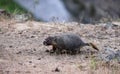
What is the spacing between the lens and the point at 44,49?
8.30m

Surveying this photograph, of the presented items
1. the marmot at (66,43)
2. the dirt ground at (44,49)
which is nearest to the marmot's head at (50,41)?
the marmot at (66,43)

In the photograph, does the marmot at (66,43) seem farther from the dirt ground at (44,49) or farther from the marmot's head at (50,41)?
the dirt ground at (44,49)

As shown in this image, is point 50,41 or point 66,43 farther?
point 50,41

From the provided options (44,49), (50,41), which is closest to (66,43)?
(50,41)

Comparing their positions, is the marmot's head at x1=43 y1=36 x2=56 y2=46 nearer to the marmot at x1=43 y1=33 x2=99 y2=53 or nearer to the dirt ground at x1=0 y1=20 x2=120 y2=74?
the marmot at x1=43 y1=33 x2=99 y2=53

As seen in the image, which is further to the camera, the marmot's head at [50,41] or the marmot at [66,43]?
the marmot's head at [50,41]

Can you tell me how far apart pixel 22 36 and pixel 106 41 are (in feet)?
5.12

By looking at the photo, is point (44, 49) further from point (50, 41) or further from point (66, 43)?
point (66, 43)

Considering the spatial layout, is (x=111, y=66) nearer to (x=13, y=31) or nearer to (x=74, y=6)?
(x=13, y=31)

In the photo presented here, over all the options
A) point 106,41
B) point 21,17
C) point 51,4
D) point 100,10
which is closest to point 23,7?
point 51,4

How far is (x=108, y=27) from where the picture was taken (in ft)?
33.2

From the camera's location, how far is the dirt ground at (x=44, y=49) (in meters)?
6.87

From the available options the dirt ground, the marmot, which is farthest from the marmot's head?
the dirt ground

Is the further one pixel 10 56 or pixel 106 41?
pixel 106 41
